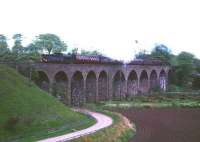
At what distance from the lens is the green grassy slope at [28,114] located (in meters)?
37.7

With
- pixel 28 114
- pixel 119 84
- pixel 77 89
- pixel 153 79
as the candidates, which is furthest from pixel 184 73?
pixel 28 114

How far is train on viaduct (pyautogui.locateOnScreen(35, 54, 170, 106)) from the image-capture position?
64.2 metres

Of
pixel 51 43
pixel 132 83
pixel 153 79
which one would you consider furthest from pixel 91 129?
pixel 51 43

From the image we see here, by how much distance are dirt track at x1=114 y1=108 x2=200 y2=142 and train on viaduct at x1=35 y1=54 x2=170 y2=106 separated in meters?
9.15

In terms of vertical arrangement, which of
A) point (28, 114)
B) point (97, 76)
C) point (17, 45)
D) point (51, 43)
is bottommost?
point (28, 114)

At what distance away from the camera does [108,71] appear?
3169 inches

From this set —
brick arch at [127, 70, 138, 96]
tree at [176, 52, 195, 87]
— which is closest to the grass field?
brick arch at [127, 70, 138, 96]

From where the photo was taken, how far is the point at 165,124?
1987 inches

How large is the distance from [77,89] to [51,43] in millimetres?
63898

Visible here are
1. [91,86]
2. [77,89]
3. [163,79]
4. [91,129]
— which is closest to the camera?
[91,129]

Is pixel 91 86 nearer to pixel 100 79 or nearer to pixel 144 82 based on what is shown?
pixel 100 79

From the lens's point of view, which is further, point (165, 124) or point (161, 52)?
point (161, 52)

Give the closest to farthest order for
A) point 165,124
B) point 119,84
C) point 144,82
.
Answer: point 165,124 → point 119,84 → point 144,82

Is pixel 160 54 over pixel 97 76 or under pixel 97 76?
over
